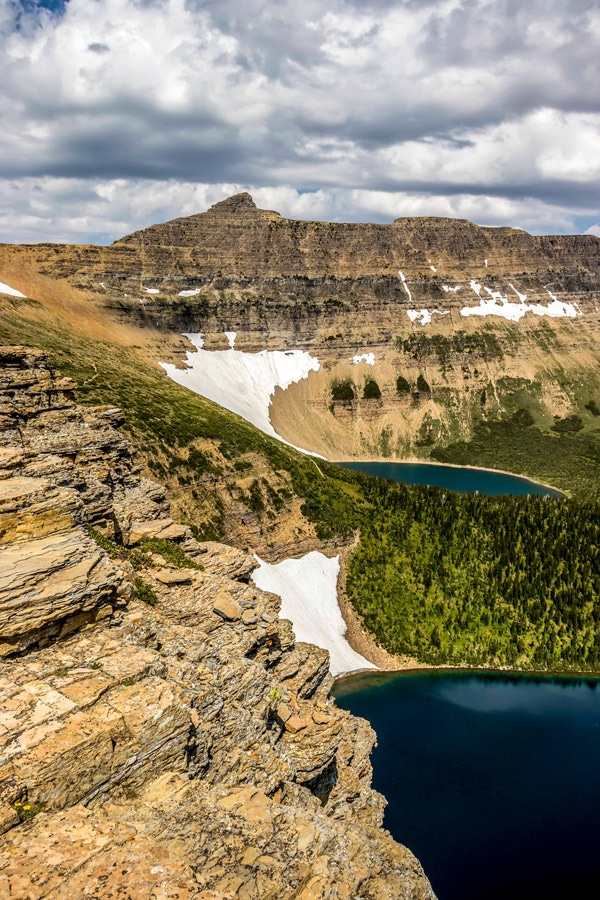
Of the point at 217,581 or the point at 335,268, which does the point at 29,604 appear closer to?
the point at 217,581

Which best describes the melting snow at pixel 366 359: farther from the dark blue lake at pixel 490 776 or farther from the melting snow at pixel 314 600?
the dark blue lake at pixel 490 776

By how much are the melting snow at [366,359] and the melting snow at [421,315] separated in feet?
56.6

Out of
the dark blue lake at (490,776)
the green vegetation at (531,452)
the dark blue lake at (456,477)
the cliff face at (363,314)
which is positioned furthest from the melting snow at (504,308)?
the dark blue lake at (490,776)

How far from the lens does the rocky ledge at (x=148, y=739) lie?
40.2 ft

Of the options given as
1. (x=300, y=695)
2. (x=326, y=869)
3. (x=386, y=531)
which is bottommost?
(x=386, y=531)

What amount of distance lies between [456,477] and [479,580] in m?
69.7

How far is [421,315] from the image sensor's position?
614ft

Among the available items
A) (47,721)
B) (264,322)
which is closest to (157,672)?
(47,721)

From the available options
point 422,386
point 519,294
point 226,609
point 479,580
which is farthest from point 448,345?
point 226,609

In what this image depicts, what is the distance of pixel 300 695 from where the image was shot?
2753 centimetres

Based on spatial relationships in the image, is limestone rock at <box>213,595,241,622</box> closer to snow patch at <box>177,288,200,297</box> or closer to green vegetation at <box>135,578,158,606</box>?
green vegetation at <box>135,578,158,606</box>

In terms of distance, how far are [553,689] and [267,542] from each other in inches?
1327

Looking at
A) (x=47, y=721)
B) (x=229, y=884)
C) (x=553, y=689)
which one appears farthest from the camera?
(x=553, y=689)

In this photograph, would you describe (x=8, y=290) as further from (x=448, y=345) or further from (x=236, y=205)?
(x=448, y=345)
